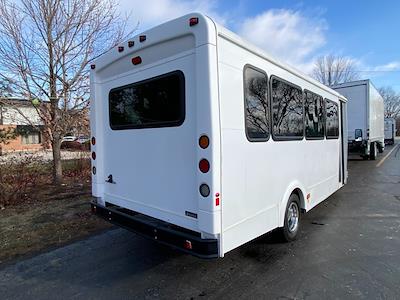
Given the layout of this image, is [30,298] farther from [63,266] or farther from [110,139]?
[110,139]

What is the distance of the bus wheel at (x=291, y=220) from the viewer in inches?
186

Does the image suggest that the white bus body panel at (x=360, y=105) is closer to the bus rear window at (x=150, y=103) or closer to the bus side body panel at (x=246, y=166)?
the bus side body panel at (x=246, y=166)

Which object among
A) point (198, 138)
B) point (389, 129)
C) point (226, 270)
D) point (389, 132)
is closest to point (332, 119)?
point (226, 270)

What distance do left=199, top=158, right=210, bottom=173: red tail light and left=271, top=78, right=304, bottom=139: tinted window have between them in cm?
142

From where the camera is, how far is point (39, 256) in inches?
180

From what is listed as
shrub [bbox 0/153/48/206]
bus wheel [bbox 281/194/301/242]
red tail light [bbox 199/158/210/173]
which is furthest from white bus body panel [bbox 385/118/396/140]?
red tail light [bbox 199/158/210/173]

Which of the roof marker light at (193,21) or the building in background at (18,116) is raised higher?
the roof marker light at (193,21)

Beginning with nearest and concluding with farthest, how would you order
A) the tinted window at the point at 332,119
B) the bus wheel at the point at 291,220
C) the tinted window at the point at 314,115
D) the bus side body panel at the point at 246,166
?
the bus side body panel at the point at 246,166, the bus wheel at the point at 291,220, the tinted window at the point at 314,115, the tinted window at the point at 332,119

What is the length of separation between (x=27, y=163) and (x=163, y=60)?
5.60 m

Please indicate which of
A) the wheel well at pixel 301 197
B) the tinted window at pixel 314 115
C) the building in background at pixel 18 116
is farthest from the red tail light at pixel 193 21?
the building in background at pixel 18 116

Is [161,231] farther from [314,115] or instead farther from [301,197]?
[314,115]

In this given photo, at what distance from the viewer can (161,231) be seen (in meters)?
3.72

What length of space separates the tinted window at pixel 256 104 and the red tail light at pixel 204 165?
0.71 m

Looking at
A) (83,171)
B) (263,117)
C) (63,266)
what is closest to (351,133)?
(83,171)
